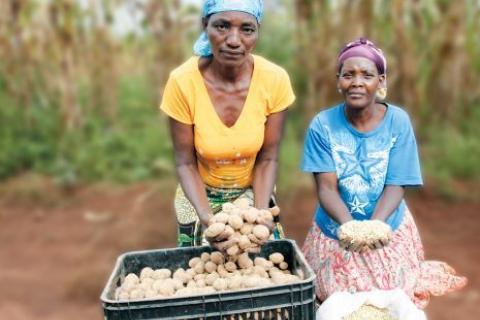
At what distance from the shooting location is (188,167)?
9.47ft

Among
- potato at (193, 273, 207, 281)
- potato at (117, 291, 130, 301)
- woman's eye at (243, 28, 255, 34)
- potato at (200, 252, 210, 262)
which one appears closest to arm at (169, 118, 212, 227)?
potato at (200, 252, 210, 262)

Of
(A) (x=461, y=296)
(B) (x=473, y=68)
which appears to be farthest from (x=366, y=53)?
(B) (x=473, y=68)

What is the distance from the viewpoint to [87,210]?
254 inches

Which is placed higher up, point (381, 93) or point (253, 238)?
point (381, 93)

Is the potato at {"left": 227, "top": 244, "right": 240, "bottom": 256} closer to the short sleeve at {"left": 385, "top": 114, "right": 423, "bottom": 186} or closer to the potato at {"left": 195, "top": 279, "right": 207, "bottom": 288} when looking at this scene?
the potato at {"left": 195, "top": 279, "right": 207, "bottom": 288}

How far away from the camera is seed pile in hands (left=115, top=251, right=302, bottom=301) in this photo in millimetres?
2307

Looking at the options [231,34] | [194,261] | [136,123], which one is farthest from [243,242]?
[136,123]

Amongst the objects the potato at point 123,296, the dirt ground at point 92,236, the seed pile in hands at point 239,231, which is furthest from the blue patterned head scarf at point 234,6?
the dirt ground at point 92,236

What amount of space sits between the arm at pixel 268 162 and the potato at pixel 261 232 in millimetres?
407

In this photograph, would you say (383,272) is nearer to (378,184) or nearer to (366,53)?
(378,184)

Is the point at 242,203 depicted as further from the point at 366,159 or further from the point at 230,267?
A: the point at 366,159

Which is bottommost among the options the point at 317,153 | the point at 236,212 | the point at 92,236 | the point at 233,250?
the point at 92,236

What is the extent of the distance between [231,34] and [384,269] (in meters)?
0.98

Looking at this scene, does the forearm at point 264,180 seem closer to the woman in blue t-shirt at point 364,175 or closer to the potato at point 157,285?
the woman in blue t-shirt at point 364,175
